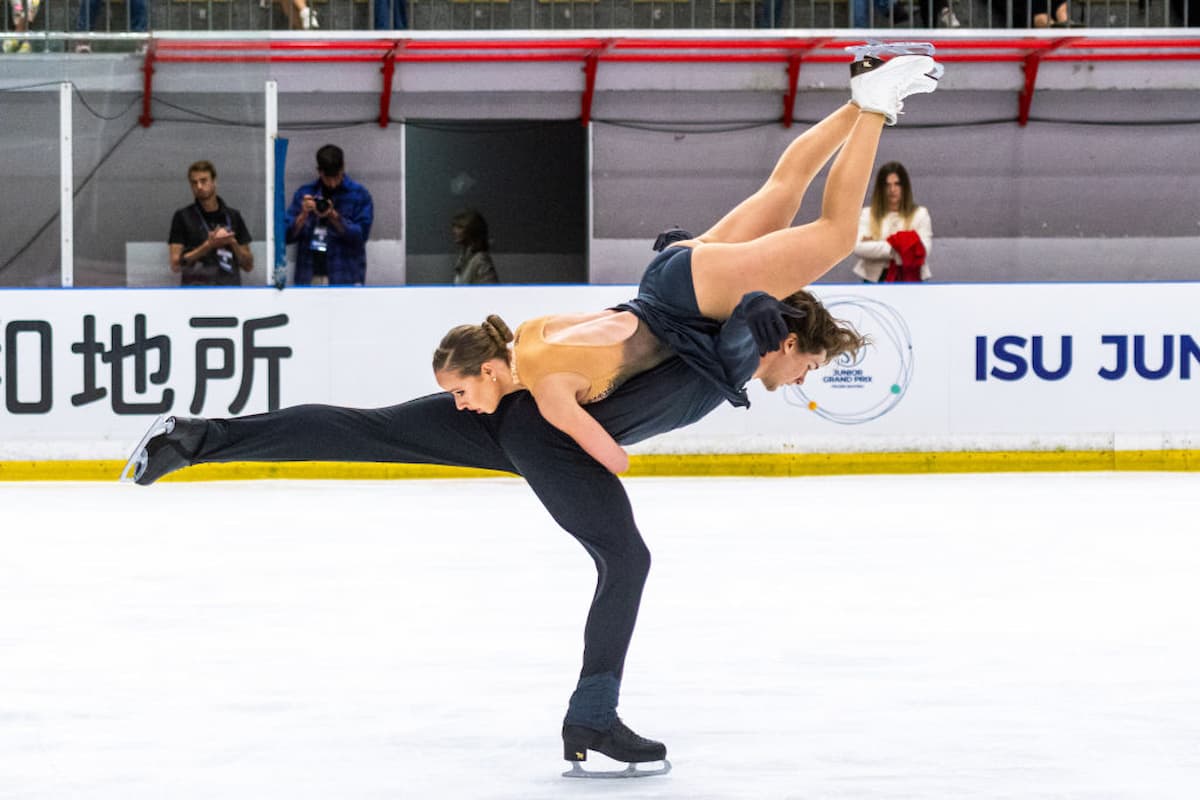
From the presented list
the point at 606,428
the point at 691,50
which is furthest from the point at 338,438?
the point at 691,50

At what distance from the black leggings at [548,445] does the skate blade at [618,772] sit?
188 millimetres

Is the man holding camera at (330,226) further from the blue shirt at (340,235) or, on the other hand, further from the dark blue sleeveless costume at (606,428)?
the dark blue sleeveless costume at (606,428)

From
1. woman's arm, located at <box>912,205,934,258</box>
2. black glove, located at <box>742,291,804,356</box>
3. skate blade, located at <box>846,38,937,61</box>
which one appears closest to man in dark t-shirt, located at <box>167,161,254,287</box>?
woman's arm, located at <box>912,205,934,258</box>

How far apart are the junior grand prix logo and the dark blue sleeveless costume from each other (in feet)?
21.6

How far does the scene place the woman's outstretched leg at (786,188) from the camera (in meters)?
4.15

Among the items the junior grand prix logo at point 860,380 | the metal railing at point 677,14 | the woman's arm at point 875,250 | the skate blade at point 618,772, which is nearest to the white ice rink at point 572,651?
the skate blade at point 618,772

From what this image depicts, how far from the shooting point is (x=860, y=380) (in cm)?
1057

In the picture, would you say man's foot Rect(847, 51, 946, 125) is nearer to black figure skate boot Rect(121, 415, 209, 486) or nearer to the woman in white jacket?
black figure skate boot Rect(121, 415, 209, 486)

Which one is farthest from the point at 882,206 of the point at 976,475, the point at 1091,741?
the point at 1091,741

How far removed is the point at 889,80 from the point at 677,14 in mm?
10736

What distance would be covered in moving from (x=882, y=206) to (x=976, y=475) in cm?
198

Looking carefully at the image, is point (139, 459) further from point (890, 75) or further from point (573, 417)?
point (890, 75)

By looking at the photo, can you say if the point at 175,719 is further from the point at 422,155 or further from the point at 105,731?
the point at 422,155

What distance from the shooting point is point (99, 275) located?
34.3 ft
